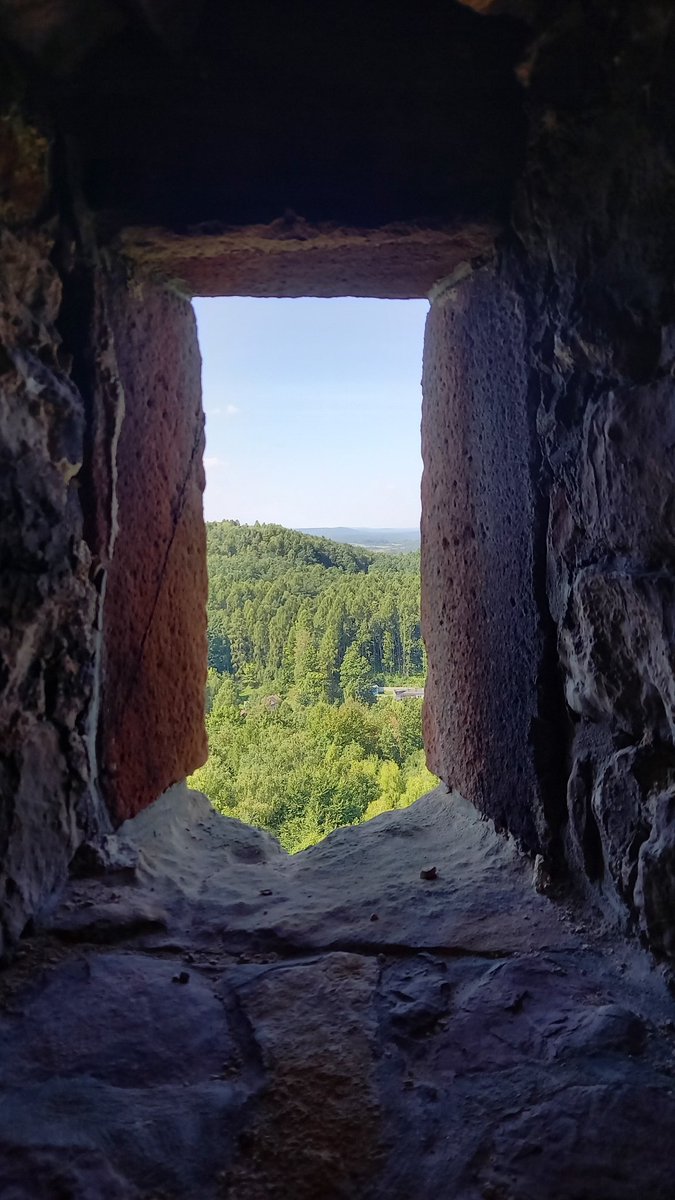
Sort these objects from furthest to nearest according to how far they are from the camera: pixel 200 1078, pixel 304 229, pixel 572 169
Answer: pixel 304 229 < pixel 572 169 < pixel 200 1078

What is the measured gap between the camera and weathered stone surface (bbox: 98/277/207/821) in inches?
47.6

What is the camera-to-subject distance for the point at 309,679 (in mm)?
13172

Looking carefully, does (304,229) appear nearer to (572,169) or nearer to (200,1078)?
(572,169)

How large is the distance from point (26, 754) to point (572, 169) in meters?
0.97

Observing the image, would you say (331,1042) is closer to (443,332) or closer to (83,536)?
(83,536)

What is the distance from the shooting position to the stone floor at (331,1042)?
26.2 inches

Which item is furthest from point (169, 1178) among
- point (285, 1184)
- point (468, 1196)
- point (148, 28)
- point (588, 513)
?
point (148, 28)

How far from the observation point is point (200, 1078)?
0.78 metres

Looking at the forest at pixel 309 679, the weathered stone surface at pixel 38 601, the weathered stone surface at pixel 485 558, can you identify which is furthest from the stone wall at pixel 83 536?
the forest at pixel 309 679

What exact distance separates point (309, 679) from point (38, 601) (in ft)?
40.2

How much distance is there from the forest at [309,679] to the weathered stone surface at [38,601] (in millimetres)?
8128

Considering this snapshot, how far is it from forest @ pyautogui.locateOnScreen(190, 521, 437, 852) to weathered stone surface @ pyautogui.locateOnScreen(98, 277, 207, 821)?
7854mm

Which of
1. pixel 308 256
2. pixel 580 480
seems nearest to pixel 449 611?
pixel 580 480

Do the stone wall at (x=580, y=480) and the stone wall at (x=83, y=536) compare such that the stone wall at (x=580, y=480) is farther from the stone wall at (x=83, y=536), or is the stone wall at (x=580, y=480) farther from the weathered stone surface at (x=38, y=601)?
the weathered stone surface at (x=38, y=601)
